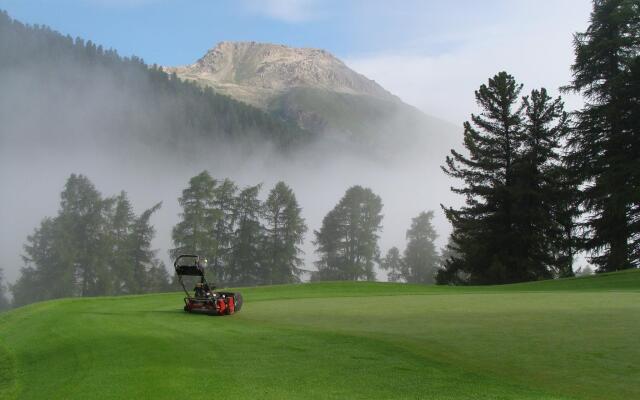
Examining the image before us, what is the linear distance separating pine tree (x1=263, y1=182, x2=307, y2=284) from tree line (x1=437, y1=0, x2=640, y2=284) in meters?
39.1

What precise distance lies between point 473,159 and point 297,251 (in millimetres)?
42977

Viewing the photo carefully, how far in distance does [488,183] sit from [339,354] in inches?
1723

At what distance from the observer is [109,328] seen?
14797 millimetres

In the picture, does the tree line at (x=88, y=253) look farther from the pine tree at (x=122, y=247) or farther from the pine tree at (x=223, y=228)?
the pine tree at (x=223, y=228)

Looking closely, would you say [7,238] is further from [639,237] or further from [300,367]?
[300,367]

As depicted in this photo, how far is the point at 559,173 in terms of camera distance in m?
47.0

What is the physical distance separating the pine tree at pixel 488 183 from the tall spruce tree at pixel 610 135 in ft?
18.3

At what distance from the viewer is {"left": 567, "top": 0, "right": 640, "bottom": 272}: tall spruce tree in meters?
41.6

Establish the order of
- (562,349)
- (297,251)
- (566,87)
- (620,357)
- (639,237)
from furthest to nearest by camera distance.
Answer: (297,251), (566,87), (639,237), (562,349), (620,357)

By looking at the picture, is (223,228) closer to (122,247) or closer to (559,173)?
(122,247)

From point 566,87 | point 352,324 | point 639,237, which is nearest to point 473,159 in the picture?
point 566,87

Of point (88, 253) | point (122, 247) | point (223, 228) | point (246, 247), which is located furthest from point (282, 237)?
point (88, 253)

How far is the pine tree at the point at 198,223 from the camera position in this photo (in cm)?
7831

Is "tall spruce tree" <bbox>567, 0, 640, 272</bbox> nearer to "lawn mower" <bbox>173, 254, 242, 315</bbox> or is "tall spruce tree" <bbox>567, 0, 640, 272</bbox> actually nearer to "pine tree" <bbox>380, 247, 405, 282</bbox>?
"lawn mower" <bbox>173, 254, 242, 315</bbox>
